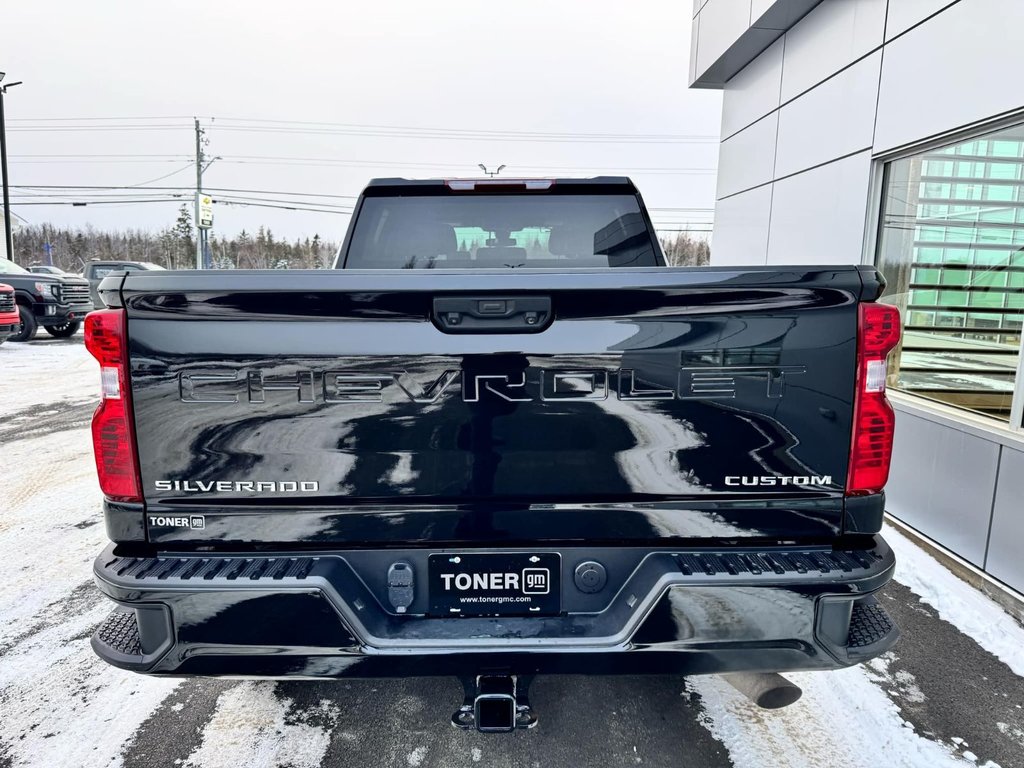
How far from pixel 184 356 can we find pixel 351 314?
48cm

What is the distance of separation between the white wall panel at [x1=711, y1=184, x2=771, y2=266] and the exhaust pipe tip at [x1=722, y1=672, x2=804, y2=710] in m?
5.96

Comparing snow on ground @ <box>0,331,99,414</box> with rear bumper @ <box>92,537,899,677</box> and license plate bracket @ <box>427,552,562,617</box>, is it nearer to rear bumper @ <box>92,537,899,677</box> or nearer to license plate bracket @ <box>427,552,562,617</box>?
rear bumper @ <box>92,537,899,677</box>

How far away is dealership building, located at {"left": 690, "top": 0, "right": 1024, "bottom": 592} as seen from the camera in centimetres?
386

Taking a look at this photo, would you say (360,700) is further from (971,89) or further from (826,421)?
(971,89)

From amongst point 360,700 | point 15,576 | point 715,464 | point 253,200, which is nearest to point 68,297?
point 15,576

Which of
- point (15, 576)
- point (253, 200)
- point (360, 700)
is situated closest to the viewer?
point (360, 700)

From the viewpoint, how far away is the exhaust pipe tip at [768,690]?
2.14m

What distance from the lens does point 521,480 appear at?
5.77 feet

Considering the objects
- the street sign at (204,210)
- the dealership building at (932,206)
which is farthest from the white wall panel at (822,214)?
the street sign at (204,210)

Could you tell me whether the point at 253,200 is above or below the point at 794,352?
above

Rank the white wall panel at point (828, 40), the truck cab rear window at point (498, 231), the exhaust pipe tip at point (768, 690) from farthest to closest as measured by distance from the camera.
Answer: the white wall panel at point (828, 40) < the truck cab rear window at point (498, 231) < the exhaust pipe tip at point (768, 690)

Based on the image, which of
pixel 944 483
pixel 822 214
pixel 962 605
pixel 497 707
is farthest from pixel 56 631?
pixel 822 214

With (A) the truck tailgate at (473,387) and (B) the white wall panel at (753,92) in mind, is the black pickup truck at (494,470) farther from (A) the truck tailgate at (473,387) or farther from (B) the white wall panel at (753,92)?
(B) the white wall panel at (753,92)

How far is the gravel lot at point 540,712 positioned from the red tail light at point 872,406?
125 centimetres
